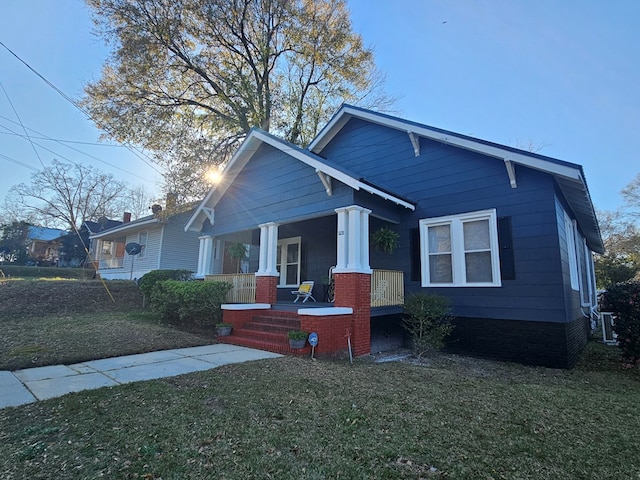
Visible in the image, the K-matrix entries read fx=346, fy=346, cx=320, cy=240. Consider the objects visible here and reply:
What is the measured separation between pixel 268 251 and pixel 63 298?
7664mm

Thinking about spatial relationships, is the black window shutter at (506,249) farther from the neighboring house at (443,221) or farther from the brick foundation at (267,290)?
the brick foundation at (267,290)

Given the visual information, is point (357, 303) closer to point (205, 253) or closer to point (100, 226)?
point (205, 253)

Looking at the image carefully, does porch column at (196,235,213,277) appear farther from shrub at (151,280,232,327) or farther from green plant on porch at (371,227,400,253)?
green plant on porch at (371,227,400,253)

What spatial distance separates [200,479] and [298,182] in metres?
7.36

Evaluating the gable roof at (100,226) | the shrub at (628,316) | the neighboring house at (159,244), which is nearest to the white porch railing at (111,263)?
the neighboring house at (159,244)

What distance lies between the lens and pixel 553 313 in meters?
6.82

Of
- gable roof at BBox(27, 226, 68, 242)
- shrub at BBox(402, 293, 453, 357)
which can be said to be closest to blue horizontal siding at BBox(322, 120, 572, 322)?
shrub at BBox(402, 293, 453, 357)

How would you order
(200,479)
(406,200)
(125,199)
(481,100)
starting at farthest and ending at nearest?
(125,199), (481,100), (406,200), (200,479)

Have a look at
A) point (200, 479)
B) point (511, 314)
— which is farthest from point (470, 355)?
point (200, 479)

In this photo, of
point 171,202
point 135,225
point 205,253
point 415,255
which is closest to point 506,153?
point 415,255

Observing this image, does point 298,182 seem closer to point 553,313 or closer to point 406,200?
point 406,200

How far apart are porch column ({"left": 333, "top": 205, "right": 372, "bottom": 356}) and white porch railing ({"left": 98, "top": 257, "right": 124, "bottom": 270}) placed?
1971 cm

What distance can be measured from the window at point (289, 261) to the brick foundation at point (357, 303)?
15.9 feet

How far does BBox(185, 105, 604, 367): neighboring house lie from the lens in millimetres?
7055
